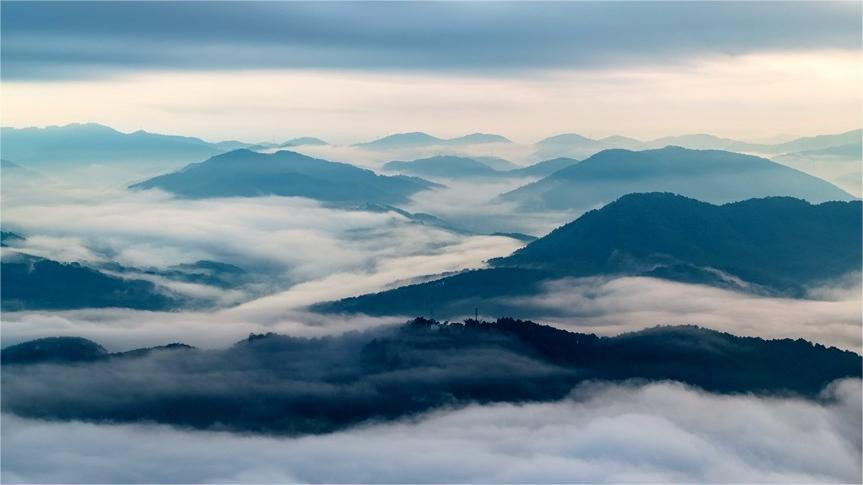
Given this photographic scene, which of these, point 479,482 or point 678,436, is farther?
point 678,436

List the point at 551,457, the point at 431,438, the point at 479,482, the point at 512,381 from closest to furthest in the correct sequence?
the point at 479,482 → the point at 551,457 → the point at 431,438 → the point at 512,381

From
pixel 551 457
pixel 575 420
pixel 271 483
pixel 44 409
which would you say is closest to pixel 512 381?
pixel 575 420

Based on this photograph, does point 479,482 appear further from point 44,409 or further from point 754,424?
point 44,409

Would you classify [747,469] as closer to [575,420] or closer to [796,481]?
[796,481]

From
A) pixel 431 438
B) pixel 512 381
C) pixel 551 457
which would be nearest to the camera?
pixel 551 457

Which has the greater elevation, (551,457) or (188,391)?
(188,391)

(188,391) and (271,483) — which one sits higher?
(188,391)

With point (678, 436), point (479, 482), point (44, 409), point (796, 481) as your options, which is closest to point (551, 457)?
point (479, 482)

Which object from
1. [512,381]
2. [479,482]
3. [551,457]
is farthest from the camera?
[512,381]

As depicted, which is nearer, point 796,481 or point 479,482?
point 479,482
